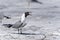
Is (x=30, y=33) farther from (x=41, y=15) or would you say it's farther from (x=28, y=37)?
(x=41, y=15)

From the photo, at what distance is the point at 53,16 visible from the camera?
9406 millimetres

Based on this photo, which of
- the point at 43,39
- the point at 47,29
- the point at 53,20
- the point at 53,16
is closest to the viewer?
the point at 43,39

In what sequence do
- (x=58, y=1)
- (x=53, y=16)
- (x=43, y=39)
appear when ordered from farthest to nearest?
(x=58, y=1), (x=53, y=16), (x=43, y=39)

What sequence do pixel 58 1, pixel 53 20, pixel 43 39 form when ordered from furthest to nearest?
pixel 58 1 < pixel 53 20 < pixel 43 39

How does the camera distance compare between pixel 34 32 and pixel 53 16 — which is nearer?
pixel 34 32

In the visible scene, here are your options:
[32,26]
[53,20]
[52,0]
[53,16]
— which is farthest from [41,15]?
[52,0]

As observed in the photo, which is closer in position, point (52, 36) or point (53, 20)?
point (52, 36)

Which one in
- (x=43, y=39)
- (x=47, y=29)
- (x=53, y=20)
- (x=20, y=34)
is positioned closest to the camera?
(x=43, y=39)

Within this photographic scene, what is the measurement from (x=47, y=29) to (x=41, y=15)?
7.86 feet

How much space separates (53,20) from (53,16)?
0.86 metres

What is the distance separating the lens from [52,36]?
6422 millimetres

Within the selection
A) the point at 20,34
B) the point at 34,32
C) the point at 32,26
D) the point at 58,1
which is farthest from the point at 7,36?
the point at 58,1

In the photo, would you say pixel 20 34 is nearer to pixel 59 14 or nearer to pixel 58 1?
pixel 59 14

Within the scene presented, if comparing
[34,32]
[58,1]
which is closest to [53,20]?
[34,32]
